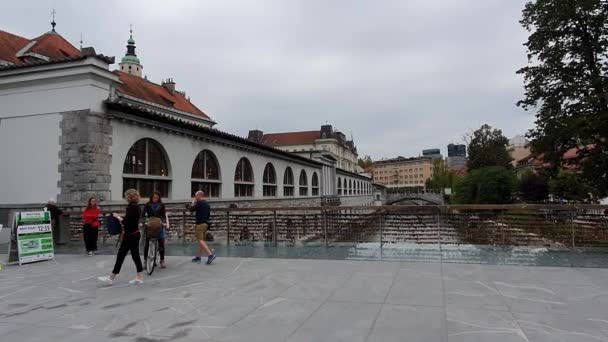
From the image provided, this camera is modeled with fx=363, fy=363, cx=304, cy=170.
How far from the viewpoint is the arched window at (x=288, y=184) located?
30500mm

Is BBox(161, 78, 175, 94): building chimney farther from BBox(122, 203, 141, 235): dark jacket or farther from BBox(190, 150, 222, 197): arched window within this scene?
BBox(122, 203, 141, 235): dark jacket

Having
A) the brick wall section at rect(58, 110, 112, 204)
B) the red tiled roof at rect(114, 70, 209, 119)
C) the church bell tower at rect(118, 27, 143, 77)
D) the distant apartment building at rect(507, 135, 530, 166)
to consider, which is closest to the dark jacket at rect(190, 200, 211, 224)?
the brick wall section at rect(58, 110, 112, 204)

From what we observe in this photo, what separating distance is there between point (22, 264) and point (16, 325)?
565 centimetres

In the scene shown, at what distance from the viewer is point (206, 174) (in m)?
19.3

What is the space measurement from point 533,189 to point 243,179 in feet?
110

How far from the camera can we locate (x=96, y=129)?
1278 centimetres

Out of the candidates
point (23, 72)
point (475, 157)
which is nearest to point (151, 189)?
point (23, 72)

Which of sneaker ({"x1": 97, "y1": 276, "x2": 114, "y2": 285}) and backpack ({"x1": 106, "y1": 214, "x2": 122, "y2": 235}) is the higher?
backpack ({"x1": 106, "y1": 214, "x2": 122, "y2": 235})

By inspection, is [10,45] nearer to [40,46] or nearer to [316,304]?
[40,46]

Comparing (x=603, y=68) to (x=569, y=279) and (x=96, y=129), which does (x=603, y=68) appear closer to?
(x=569, y=279)

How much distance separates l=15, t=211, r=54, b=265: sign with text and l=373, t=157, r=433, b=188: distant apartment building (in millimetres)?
147434

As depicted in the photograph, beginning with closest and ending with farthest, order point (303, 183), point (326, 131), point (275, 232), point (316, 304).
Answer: point (316, 304) < point (275, 232) < point (303, 183) < point (326, 131)

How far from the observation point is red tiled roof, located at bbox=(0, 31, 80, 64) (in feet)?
87.9

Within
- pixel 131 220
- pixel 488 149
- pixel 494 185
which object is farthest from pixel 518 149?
pixel 131 220
